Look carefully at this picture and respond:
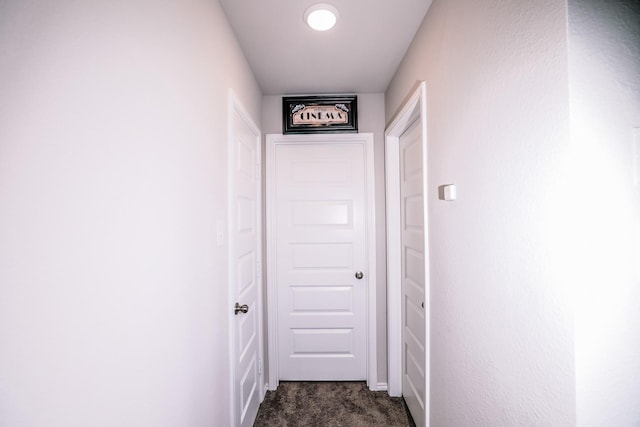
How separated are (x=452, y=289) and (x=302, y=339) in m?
1.61

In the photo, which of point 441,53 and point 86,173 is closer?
point 86,173

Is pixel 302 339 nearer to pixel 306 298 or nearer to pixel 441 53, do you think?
pixel 306 298

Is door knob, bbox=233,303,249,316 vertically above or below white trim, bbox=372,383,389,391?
above

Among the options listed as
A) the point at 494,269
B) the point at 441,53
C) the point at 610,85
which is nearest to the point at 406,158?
the point at 441,53

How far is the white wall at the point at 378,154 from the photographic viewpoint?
2.32 m

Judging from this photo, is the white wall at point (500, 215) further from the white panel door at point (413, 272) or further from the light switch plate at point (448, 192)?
the white panel door at point (413, 272)

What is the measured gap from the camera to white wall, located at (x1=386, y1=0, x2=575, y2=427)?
650 millimetres

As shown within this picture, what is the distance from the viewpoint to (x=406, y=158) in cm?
205

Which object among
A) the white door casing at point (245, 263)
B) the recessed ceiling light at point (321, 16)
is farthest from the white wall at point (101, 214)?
the recessed ceiling light at point (321, 16)

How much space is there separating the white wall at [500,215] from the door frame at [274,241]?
38.7 inches

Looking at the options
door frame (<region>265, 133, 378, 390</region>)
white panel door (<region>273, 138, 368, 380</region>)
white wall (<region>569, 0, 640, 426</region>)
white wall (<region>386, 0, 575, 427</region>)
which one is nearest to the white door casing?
door frame (<region>265, 133, 378, 390</region>)

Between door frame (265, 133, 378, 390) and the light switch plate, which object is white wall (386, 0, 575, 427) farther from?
door frame (265, 133, 378, 390)

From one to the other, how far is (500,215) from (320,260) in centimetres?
168

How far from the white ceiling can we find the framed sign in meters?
0.10
